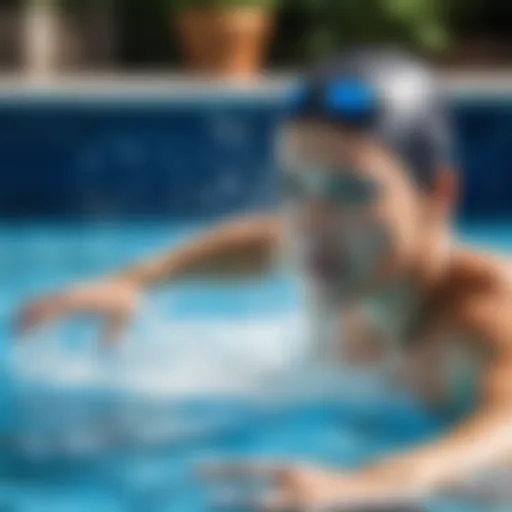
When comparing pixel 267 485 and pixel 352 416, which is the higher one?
pixel 352 416

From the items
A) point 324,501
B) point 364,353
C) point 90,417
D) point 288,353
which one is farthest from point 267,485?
point 288,353

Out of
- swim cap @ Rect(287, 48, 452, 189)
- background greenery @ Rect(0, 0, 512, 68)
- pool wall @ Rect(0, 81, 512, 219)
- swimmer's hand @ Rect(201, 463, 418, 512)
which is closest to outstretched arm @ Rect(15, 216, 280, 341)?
swim cap @ Rect(287, 48, 452, 189)

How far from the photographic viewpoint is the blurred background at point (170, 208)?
2391 mm

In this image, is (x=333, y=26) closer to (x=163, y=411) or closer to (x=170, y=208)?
(x=170, y=208)

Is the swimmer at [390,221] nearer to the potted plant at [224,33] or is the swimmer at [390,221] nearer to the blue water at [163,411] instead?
the blue water at [163,411]

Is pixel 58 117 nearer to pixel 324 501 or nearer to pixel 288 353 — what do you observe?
pixel 288 353

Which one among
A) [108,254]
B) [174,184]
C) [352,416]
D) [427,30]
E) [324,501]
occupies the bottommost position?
[324,501]

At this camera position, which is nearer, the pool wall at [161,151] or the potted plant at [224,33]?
the pool wall at [161,151]

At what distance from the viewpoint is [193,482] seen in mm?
2197

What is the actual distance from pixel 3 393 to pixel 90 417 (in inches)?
10.6

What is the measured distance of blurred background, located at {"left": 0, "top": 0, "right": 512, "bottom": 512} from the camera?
2.39 metres

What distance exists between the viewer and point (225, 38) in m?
4.83

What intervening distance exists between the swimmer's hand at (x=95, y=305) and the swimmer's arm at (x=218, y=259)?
42mm

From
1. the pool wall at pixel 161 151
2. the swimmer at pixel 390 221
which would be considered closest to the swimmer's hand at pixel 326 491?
the swimmer at pixel 390 221
